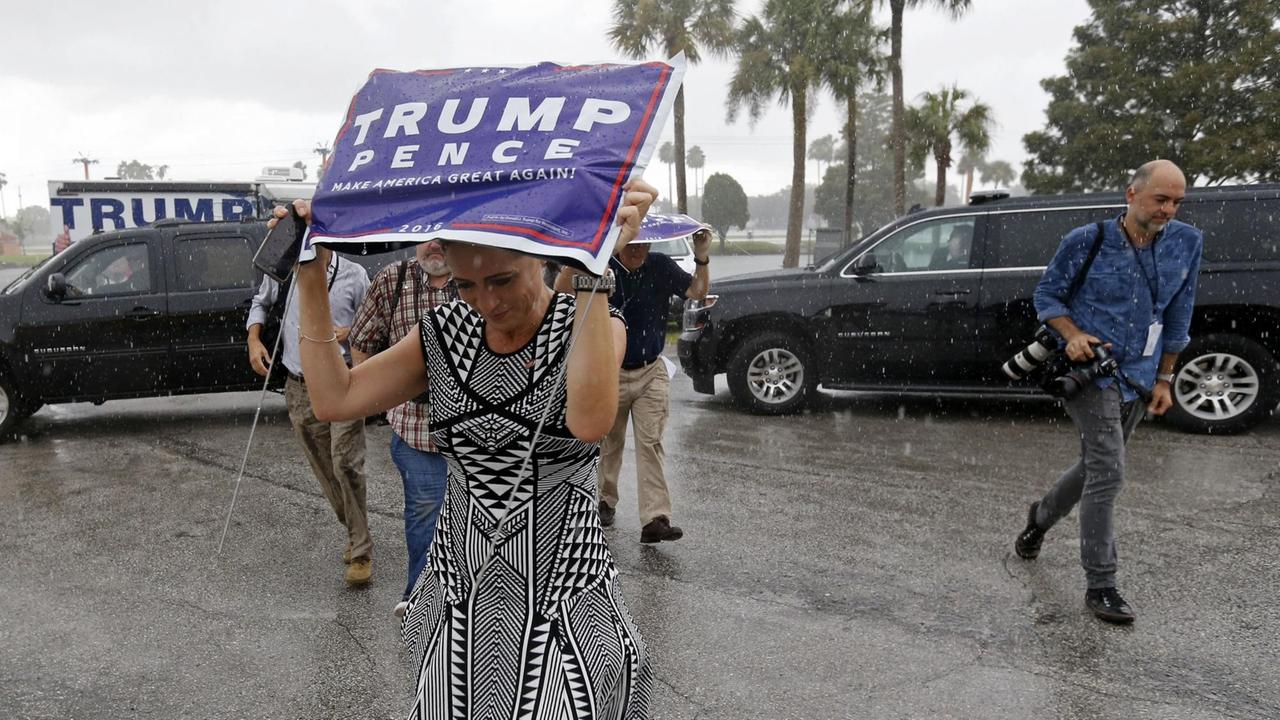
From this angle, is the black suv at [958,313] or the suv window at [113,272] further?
the suv window at [113,272]

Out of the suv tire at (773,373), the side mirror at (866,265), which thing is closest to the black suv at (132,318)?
the suv tire at (773,373)

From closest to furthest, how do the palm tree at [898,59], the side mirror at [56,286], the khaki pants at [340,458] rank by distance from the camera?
1. the khaki pants at [340,458]
2. the side mirror at [56,286]
3. the palm tree at [898,59]

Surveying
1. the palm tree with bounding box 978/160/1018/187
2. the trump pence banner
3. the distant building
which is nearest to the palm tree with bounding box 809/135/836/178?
the palm tree with bounding box 978/160/1018/187

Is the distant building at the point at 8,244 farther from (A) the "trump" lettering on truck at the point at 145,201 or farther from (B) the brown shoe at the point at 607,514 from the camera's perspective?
(B) the brown shoe at the point at 607,514

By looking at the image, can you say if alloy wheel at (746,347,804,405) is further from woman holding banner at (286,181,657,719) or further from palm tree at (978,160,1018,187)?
palm tree at (978,160,1018,187)

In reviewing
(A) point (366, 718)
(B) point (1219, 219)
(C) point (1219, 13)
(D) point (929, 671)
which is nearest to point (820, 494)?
(D) point (929, 671)

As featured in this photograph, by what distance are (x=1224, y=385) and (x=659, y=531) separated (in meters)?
5.42

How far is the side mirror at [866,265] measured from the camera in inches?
349

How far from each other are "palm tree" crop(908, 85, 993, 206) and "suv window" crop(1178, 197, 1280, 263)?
22.3 metres

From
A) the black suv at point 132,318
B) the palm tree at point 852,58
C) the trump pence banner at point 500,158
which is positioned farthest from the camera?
the palm tree at point 852,58

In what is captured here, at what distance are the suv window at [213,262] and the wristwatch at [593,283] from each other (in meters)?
8.00

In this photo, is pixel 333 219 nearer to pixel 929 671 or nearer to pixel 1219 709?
pixel 929 671

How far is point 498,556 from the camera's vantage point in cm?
199

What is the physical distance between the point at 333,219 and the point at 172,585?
12.3ft
